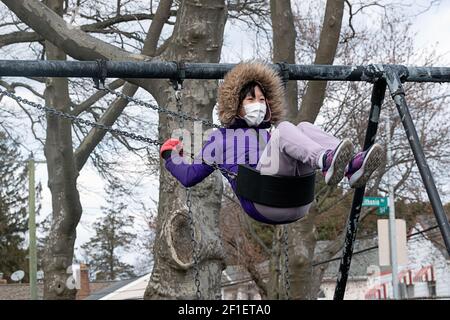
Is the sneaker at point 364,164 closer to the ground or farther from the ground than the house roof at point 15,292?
closer to the ground

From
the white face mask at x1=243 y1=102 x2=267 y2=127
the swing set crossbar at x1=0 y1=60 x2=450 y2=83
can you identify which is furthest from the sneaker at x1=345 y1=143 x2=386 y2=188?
the swing set crossbar at x1=0 y1=60 x2=450 y2=83

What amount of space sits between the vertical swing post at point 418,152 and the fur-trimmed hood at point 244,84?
0.62 meters

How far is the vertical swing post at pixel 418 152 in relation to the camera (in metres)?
4.12

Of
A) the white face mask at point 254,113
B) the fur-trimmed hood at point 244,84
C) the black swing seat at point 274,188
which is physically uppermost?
the fur-trimmed hood at point 244,84

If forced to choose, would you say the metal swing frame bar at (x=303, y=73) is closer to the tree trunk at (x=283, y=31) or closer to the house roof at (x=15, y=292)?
the tree trunk at (x=283, y=31)

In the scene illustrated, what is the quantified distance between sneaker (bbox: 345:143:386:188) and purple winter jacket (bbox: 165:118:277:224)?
0.65m

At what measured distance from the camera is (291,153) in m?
4.14

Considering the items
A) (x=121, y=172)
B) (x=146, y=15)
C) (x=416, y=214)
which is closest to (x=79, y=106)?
(x=146, y=15)

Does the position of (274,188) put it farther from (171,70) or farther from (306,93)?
(306,93)

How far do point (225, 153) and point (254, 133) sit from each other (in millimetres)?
192

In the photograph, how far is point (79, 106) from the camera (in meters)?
13.5

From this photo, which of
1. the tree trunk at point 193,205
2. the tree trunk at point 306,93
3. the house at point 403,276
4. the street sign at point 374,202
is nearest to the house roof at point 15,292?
the house at point 403,276

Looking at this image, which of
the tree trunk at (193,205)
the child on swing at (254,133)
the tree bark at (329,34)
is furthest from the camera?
the tree bark at (329,34)

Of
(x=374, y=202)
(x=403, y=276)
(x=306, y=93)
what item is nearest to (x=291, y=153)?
(x=306, y=93)
